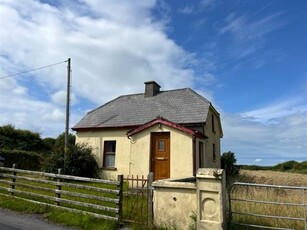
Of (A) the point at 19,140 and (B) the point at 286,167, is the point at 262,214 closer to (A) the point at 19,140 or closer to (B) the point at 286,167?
(A) the point at 19,140

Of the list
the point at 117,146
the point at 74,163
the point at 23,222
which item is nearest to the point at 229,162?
the point at 117,146

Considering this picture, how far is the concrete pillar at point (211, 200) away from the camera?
6.65 m

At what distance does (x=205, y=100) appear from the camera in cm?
1870

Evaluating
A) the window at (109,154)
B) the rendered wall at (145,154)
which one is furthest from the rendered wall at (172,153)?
the window at (109,154)

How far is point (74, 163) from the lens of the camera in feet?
58.0

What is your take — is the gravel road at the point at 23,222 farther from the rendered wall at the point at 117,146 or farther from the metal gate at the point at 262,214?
the rendered wall at the point at 117,146

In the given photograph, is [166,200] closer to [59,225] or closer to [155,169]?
[59,225]

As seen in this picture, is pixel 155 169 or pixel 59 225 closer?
pixel 59 225

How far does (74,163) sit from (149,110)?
5.55 meters

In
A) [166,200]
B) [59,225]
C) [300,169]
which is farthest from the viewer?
[300,169]

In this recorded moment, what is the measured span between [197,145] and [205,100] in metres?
4.01

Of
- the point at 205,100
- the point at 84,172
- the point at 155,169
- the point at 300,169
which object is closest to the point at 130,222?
the point at 155,169

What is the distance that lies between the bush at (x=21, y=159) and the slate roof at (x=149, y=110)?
17.7 feet

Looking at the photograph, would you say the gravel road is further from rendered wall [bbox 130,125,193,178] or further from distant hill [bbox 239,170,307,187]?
distant hill [bbox 239,170,307,187]
